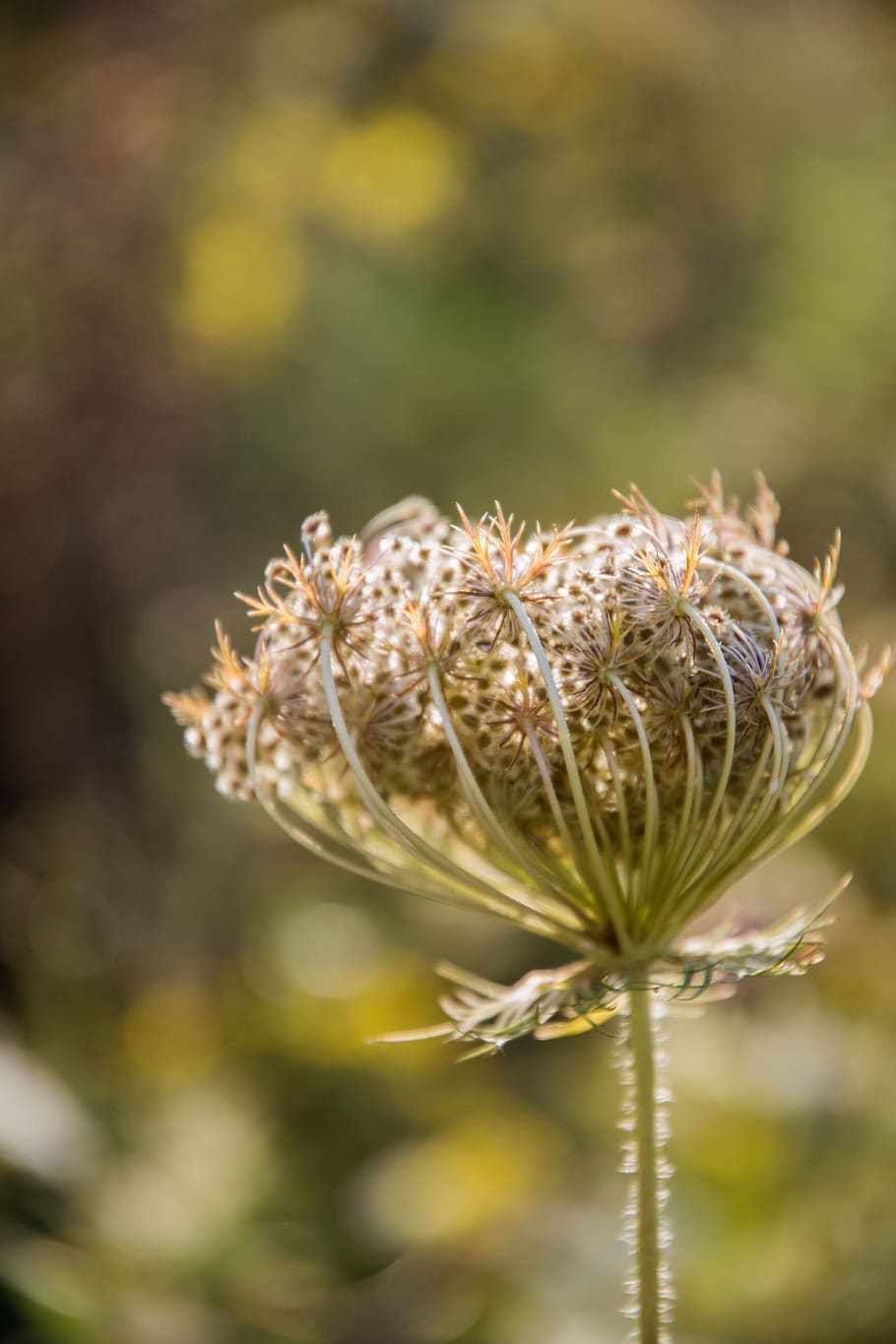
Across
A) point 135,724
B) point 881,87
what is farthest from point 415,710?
point 881,87

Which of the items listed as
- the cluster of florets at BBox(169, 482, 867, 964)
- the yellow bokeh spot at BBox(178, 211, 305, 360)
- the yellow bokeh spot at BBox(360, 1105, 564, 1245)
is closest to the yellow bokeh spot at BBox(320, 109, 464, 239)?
the yellow bokeh spot at BBox(178, 211, 305, 360)

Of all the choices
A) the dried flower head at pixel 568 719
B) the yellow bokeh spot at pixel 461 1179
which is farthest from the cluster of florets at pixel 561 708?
the yellow bokeh spot at pixel 461 1179

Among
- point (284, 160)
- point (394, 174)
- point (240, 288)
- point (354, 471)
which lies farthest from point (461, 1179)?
point (284, 160)

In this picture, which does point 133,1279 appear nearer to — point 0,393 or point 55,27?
point 0,393

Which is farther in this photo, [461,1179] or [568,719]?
[461,1179]

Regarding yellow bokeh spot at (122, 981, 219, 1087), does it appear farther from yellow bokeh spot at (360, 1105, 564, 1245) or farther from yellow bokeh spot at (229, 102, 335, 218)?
yellow bokeh spot at (229, 102, 335, 218)

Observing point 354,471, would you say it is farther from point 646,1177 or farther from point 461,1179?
point 646,1177
